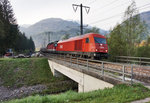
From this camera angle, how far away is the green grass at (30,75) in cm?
1847

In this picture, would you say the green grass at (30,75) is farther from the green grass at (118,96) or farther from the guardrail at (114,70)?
the green grass at (118,96)

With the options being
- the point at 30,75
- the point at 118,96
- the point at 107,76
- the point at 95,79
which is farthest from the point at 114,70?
the point at 30,75

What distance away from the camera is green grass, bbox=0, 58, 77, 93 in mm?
18469

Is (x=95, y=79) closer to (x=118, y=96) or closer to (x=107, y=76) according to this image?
(x=107, y=76)

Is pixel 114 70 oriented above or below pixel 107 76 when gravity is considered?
above

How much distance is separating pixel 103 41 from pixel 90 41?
5.84 ft

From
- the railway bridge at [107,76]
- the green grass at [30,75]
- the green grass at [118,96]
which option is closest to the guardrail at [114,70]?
the railway bridge at [107,76]

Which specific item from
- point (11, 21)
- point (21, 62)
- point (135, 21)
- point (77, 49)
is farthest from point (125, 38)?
point (11, 21)

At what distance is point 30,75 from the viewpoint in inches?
858

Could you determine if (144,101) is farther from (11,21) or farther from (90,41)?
(11,21)

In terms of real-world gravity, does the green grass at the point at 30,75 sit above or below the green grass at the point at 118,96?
below

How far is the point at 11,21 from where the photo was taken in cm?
4525

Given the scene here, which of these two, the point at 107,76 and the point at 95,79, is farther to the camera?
the point at 95,79

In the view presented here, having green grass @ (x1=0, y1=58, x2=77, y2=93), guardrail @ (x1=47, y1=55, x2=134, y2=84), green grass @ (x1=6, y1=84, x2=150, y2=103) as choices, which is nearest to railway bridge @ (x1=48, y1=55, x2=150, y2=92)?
guardrail @ (x1=47, y1=55, x2=134, y2=84)
